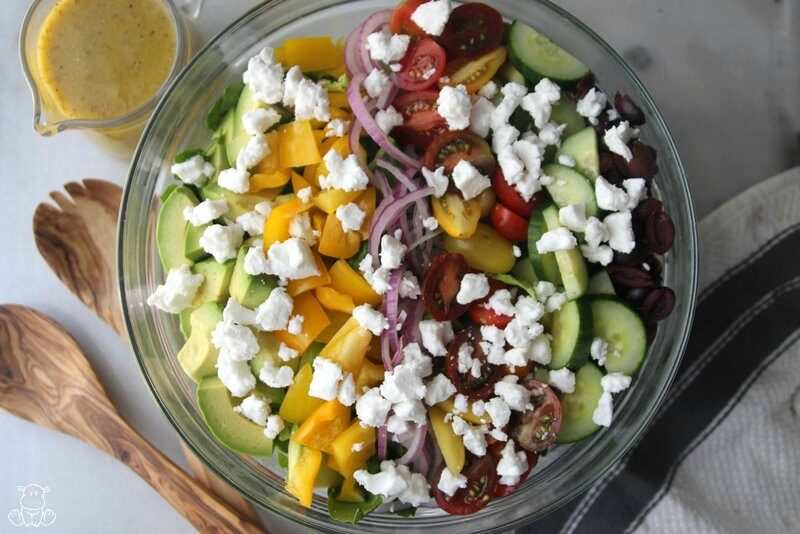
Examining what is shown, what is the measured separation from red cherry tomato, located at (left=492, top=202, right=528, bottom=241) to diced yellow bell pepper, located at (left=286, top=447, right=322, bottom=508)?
65 cm

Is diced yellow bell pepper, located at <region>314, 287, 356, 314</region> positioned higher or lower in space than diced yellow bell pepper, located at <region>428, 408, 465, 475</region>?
higher

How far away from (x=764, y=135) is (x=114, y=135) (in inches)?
76.5

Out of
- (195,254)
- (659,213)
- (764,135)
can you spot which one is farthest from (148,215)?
(764,135)

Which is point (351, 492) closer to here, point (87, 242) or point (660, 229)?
point (660, 229)

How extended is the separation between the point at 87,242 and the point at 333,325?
98 cm

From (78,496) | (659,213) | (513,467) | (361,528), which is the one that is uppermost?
(659,213)

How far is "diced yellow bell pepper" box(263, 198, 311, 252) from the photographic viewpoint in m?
1.51

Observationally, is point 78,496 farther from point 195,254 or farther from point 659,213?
point 659,213

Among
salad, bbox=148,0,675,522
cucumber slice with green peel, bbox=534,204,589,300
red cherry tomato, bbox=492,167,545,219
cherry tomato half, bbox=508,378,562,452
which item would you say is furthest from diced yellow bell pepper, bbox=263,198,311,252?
cherry tomato half, bbox=508,378,562,452

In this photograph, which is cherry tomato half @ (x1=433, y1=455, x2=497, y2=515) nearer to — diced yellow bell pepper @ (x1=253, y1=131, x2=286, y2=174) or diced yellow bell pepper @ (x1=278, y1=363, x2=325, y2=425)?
diced yellow bell pepper @ (x1=278, y1=363, x2=325, y2=425)

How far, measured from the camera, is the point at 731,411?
1.98m

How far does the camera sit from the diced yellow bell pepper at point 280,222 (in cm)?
151

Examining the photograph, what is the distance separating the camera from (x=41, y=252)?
2127 millimetres

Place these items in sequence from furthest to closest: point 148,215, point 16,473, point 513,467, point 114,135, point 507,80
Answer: point 16,473 → point 114,135 → point 148,215 → point 507,80 → point 513,467
